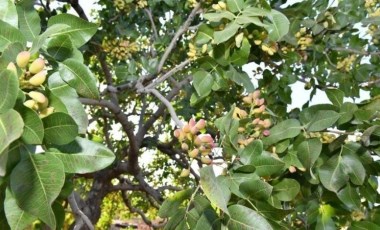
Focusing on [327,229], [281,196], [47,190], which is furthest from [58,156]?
[327,229]

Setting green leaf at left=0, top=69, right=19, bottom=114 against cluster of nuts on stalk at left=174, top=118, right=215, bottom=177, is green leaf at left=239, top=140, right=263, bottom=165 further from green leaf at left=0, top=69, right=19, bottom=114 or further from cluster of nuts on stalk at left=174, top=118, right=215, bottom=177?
green leaf at left=0, top=69, right=19, bottom=114

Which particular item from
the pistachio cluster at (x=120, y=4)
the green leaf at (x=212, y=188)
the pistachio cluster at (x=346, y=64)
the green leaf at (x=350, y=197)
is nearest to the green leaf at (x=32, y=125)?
the green leaf at (x=212, y=188)

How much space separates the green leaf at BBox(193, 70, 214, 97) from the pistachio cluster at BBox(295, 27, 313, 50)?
1.79ft

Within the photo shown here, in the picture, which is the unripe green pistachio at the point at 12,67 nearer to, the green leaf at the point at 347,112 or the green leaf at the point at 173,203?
the green leaf at the point at 173,203

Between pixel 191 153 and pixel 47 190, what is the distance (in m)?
0.38

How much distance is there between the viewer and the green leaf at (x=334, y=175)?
1.00 meters

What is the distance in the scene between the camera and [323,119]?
1.03m

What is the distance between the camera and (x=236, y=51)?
4.05ft

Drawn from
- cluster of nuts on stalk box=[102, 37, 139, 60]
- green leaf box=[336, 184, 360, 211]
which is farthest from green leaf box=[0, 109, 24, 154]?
cluster of nuts on stalk box=[102, 37, 139, 60]

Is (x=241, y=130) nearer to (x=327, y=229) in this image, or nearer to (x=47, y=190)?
(x=327, y=229)

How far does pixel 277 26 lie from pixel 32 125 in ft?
2.28

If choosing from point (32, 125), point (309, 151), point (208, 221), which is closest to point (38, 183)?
point (32, 125)

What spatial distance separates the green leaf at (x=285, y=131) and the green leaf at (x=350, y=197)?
14 centimetres

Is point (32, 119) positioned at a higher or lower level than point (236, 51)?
higher
